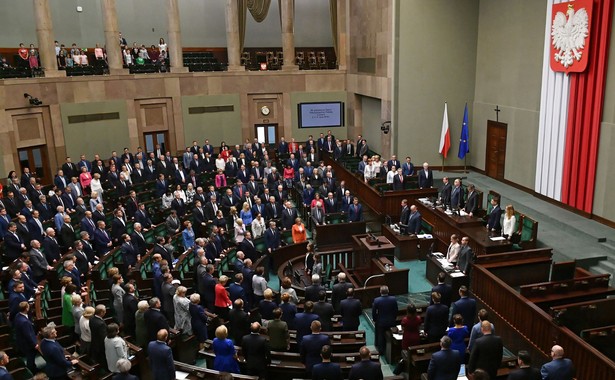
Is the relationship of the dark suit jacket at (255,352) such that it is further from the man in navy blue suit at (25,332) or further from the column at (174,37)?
the column at (174,37)

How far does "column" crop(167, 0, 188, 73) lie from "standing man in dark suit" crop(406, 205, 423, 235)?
12.2 meters

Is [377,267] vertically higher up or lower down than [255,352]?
lower down

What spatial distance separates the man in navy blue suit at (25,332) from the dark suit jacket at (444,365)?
5.38 metres

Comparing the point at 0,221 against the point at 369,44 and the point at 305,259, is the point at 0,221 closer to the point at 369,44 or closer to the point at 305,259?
the point at 305,259

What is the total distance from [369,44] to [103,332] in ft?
50.6

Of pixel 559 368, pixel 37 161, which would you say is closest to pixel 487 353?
pixel 559 368

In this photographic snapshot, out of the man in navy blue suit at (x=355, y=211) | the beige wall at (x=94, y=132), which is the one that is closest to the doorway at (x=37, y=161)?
the beige wall at (x=94, y=132)

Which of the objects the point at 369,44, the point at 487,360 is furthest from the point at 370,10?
the point at 487,360

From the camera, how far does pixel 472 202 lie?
12273 mm

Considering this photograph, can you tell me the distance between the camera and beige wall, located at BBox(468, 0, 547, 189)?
14.4m

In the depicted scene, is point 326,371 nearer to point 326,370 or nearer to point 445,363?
point 326,370

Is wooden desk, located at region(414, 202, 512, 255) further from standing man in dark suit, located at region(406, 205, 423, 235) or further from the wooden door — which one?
the wooden door

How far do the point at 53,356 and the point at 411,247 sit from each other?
26.2ft

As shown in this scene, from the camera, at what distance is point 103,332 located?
6918mm
